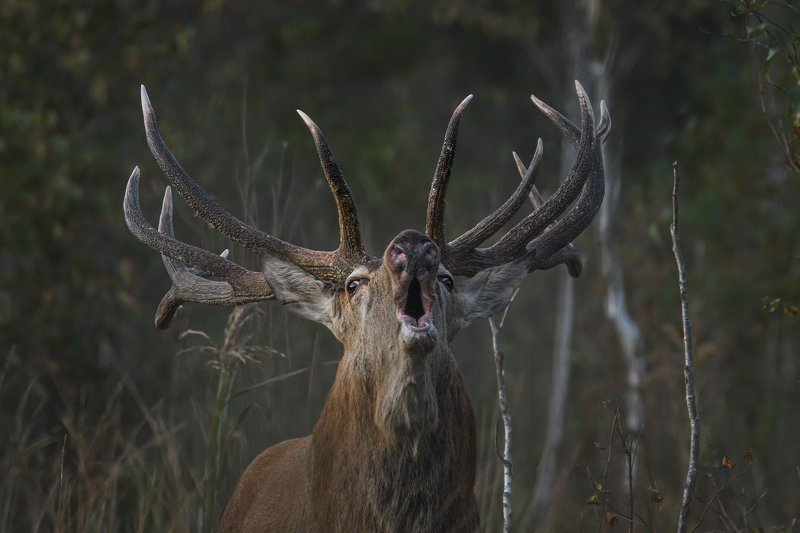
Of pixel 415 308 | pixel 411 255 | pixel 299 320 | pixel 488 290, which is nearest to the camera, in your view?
pixel 411 255

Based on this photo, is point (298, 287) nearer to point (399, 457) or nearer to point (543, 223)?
point (399, 457)

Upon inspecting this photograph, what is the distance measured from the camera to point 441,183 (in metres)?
4.86

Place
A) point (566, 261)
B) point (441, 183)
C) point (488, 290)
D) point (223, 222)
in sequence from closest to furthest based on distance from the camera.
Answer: point (441, 183)
point (223, 222)
point (488, 290)
point (566, 261)

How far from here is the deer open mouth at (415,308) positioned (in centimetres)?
433

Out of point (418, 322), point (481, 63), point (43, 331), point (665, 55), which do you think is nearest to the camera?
point (418, 322)

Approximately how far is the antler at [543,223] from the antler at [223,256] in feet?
1.18

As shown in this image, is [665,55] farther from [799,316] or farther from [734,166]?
[799,316]

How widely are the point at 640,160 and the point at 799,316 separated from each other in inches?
357

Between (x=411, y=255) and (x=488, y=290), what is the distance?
1.09 meters

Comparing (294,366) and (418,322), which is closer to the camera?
(418,322)

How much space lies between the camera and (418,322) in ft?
14.3

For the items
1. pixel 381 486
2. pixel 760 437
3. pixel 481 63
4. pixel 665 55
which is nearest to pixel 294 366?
pixel 381 486

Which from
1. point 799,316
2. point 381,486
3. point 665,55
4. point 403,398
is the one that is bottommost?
point 381,486

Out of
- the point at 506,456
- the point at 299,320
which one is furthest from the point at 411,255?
the point at 299,320
